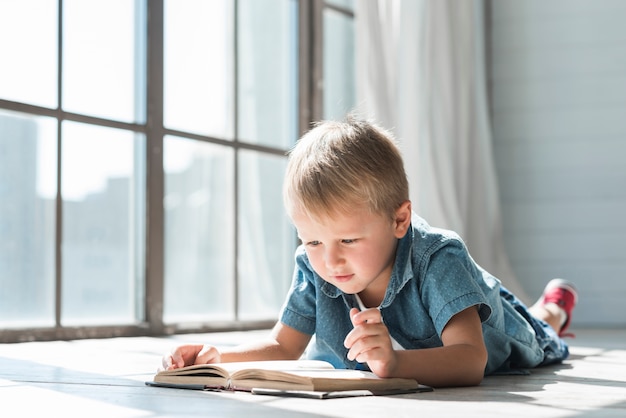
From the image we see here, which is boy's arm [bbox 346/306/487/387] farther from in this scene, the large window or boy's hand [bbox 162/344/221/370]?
the large window

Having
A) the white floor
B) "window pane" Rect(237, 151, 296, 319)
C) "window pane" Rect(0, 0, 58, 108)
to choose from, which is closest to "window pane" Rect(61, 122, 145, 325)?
"window pane" Rect(0, 0, 58, 108)

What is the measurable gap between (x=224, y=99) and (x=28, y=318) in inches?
47.2

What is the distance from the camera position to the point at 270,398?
1286 millimetres

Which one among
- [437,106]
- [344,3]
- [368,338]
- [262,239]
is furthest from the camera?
[344,3]

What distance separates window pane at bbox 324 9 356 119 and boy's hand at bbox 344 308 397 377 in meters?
2.83

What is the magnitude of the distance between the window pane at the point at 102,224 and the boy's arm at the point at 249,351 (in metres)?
1.40

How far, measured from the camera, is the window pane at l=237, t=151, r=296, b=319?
368cm

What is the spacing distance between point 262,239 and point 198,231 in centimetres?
38

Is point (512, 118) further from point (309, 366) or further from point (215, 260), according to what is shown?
point (309, 366)

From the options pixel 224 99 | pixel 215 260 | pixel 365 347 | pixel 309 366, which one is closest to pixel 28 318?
pixel 215 260

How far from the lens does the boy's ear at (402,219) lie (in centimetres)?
145

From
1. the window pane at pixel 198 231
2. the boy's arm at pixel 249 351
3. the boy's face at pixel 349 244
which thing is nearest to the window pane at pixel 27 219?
the window pane at pixel 198 231

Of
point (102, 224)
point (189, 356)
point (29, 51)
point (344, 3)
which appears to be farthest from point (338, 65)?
point (189, 356)

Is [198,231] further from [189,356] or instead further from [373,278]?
[373,278]
